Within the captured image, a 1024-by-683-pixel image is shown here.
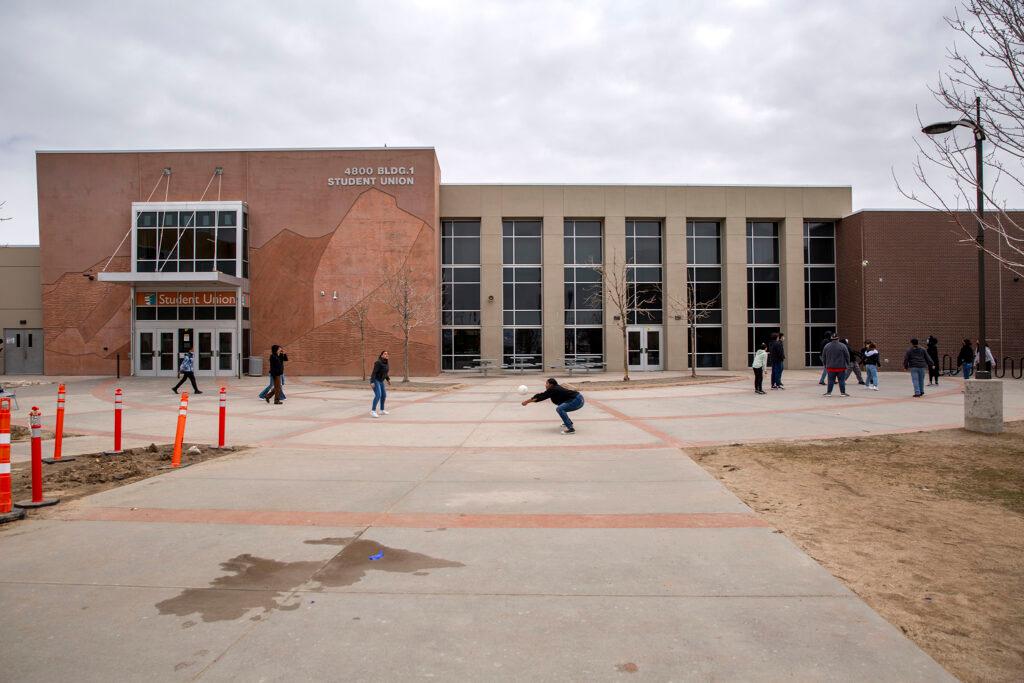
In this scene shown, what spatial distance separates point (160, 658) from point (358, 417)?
11658 millimetres

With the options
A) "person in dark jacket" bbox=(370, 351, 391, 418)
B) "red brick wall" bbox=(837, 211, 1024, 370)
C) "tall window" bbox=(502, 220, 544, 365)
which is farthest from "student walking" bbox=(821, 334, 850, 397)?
"tall window" bbox=(502, 220, 544, 365)

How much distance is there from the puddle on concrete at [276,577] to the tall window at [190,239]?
97.3 ft

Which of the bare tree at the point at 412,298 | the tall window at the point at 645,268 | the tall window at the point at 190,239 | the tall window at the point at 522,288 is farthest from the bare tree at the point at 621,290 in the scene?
the tall window at the point at 190,239

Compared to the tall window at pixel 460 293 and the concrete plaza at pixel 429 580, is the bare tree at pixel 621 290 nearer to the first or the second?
the tall window at pixel 460 293

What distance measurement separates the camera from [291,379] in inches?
1159

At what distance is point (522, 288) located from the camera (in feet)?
116

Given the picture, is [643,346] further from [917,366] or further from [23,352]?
[23,352]

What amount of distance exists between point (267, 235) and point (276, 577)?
101ft

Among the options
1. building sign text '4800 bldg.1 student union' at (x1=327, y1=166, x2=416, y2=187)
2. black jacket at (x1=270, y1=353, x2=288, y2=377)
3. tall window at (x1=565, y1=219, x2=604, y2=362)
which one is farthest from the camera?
tall window at (x1=565, y1=219, x2=604, y2=362)

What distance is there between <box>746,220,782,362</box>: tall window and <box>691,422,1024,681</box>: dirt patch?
86.7ft

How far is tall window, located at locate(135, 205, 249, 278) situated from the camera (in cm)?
3105

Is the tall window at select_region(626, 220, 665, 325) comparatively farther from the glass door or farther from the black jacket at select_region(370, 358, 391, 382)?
the black jacket at select_region(370, 358, 391, 382)

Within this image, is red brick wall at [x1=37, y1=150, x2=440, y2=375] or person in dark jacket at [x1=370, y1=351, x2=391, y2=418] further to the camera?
red brick wall at [x1=37, y1=150, x2=440, y2=375]

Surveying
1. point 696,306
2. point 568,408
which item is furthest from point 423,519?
point 696,306
